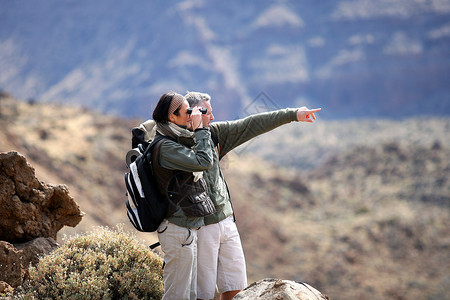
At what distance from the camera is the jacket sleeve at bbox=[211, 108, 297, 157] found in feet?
15.3

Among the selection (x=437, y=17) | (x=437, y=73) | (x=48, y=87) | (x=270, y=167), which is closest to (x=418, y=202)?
(x=270, y=167)

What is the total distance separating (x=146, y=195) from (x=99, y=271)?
1.21m

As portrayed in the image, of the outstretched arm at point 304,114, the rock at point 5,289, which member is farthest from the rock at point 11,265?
the outstretched arm at point 304,114

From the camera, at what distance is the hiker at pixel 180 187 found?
4.08 m

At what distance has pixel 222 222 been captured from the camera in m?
4.38

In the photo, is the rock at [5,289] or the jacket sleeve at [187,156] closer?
the jacket sleeve at [187,156]

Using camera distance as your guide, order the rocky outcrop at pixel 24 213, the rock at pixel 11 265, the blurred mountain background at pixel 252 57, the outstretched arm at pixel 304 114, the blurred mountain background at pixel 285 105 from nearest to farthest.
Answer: the outstretched arm at pixel 304 114
the rock at pixel 11 265
the rocky outcrop at pixel 24 213
the blurred mountain background at pixel 285 105
the blurred mountain background at pixel 252 57

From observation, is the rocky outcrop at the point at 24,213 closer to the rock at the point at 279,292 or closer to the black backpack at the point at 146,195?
the black backpack at the point at 146,195

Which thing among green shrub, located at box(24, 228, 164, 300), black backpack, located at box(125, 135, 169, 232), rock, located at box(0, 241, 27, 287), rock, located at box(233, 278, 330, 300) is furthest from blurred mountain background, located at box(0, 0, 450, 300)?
rock, located at box(0, 241, 27, 287)

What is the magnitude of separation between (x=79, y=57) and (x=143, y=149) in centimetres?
13971

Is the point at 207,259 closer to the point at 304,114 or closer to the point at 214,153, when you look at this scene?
the point at 214,153

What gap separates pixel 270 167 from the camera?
117ft

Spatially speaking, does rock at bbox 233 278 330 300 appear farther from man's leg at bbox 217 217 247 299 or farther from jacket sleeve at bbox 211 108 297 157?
jacket sleeve at bbox 211 108 297 157

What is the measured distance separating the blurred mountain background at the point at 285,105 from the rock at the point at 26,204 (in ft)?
4.53
